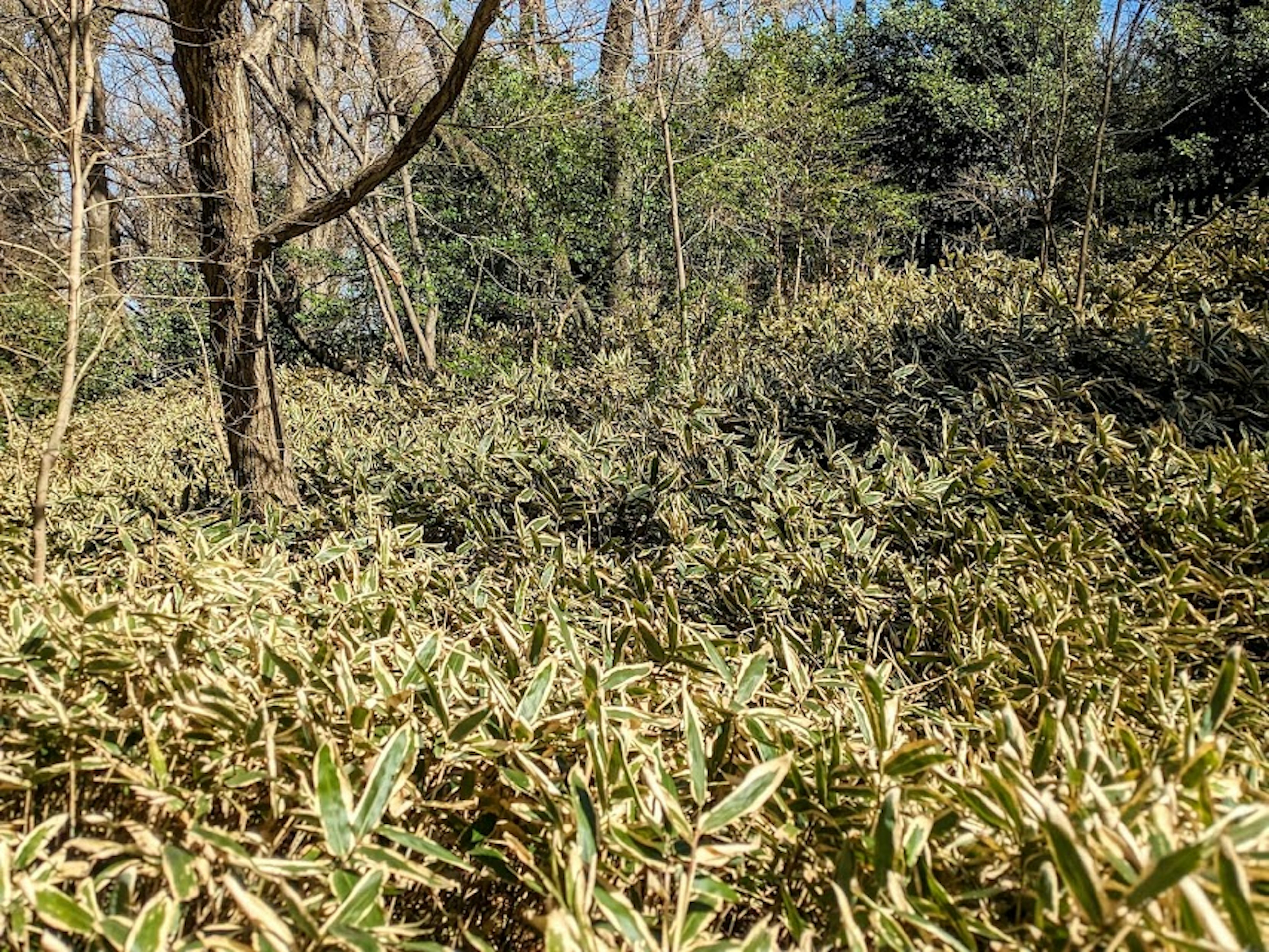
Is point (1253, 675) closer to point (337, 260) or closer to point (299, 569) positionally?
point (299, 569)

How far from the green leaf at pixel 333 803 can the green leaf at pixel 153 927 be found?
15 cm

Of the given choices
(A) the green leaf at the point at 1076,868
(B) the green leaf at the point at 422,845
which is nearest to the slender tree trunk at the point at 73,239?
(B) the green leaf at the point at 422,845

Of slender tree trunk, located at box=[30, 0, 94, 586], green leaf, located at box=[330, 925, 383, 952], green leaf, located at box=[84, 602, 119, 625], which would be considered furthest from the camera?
slender tree trunk, located at box=[30, 0, 94, 586]

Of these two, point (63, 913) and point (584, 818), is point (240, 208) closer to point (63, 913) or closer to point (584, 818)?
point (63, 913)

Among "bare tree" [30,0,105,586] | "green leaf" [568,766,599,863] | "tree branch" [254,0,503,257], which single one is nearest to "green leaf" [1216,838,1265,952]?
"green leaf" [568,766,599,863]

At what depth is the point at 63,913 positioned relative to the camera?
0.79 m

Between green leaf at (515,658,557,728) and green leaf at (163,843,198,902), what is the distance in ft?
1.31

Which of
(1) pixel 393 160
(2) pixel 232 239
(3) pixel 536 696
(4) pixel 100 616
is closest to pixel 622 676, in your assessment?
(3) pixel 536 696

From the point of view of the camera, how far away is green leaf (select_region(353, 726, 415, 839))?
2.89 ft

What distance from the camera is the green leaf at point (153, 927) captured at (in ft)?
2.43

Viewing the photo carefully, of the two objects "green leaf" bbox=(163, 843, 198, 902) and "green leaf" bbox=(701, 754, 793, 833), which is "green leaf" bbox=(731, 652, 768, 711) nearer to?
"green leaf" bbox=(701, 754, 793, 833)

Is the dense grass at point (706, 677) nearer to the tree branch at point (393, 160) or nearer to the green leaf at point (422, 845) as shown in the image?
the green leaf at point (422, 845)

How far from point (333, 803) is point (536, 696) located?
32 cm

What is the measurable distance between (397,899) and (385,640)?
1.87 feet
